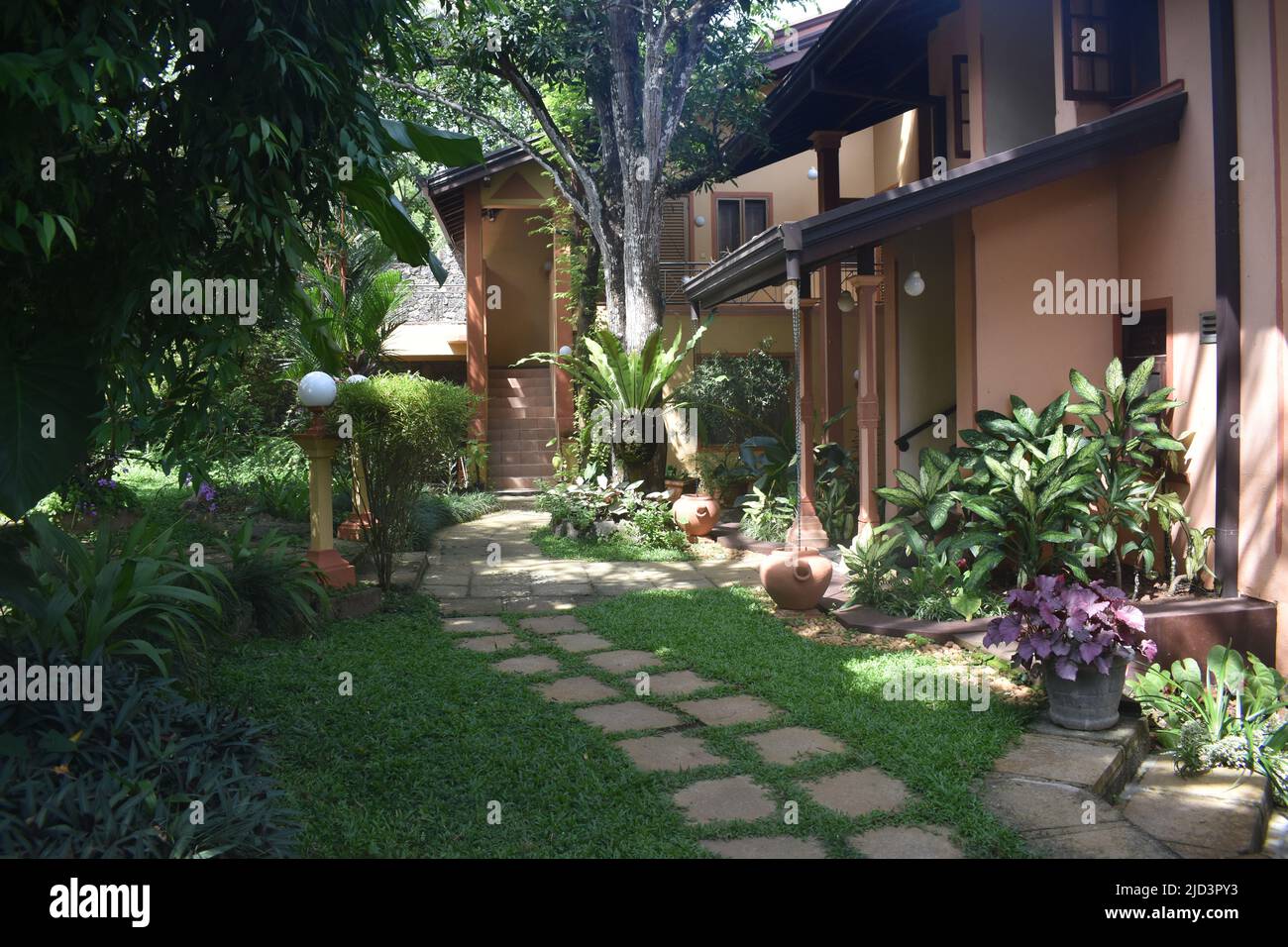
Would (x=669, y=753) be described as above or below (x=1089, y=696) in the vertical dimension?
below

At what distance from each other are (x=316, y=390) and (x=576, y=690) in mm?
3128

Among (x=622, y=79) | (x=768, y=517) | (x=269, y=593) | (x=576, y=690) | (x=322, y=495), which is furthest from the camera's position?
(x=622, y=79)

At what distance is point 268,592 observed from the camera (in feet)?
21.4

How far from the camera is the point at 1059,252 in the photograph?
756 centimetres

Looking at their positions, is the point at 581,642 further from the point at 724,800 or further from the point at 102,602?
the point at 102,602

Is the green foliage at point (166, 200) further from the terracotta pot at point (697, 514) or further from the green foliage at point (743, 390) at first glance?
the green foliage at point (743, 390)

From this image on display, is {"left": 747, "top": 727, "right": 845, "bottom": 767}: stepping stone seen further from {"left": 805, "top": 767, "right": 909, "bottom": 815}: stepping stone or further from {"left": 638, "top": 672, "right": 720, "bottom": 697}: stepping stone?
{"left": 638, "top": 672, "right": 720, "bottom": 697}: stepping stone

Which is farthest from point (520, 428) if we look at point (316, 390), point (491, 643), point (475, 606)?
point (491, 643)

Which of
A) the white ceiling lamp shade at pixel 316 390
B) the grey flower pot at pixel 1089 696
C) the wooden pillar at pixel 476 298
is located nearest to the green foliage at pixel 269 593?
the white ceiling lamp shade at pixel 316 390

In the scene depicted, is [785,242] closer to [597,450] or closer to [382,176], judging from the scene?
[382,176]

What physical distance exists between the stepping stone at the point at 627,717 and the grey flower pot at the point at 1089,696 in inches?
72.8

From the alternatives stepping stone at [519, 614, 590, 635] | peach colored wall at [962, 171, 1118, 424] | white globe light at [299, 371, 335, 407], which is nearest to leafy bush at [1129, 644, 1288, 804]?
peach colored wall at [962, 171, 1118, 424]
